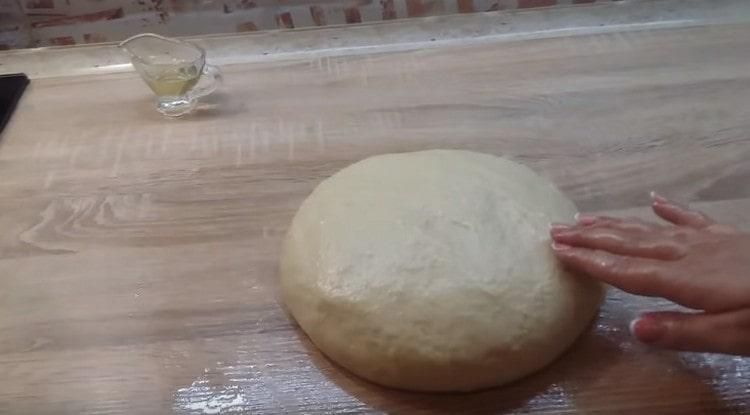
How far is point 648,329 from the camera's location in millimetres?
899

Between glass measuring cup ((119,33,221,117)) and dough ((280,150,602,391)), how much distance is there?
1.64 feet

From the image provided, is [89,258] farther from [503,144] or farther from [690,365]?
[690,365]

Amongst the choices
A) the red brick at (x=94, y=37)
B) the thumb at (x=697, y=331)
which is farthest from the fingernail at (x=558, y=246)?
the red brick at (x=94, y=37)

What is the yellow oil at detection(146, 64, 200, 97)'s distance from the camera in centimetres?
142

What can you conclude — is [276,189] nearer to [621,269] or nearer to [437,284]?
[437,284]

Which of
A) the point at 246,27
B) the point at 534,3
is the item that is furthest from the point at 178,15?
the point at 534,3

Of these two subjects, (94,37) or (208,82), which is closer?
(208,82)

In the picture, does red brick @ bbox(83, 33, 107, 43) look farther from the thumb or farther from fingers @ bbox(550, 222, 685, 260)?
the thumb

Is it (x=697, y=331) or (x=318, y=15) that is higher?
(x=318, y=15)

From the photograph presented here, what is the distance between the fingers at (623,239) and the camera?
0.92 m

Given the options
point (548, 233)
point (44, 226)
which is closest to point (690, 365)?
point (548, 233)

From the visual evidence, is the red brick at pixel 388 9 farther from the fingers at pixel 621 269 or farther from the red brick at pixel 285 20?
the fingers at pixel 621 269

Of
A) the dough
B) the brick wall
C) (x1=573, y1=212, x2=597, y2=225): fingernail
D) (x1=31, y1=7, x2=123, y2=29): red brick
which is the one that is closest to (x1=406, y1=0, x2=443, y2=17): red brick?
the brick wall

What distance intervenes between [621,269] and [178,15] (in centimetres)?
114
